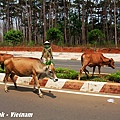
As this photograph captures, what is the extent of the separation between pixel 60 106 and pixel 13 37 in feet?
92.3

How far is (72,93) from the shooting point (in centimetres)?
588

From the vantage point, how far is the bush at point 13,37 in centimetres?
3119

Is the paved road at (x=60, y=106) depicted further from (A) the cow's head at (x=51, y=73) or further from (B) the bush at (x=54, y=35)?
(B) the bush at (x=54, y=35)

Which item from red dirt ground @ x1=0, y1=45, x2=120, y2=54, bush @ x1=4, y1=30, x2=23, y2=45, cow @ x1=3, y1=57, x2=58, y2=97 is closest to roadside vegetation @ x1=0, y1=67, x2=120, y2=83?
cow @ x1=3, y1=57, x2=58, y2=97

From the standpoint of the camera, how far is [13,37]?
31.8m

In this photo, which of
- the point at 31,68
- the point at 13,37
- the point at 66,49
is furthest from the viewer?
the point at 13,37

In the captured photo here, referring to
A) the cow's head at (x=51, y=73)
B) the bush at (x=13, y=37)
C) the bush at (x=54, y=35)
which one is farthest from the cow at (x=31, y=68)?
the bush at (x=13, y=37)

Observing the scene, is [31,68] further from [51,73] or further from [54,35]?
[54,35]

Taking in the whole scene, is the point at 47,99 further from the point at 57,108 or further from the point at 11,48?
the point at 11,48

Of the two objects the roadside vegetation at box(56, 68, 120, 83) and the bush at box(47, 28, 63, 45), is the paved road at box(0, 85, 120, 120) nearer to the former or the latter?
the roadside vegetation at box(56, 68, 120, 83)

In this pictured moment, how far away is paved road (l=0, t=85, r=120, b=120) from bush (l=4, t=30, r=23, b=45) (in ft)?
85.7

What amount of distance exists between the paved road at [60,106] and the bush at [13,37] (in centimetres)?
2612

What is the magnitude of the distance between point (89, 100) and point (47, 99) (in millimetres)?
1074

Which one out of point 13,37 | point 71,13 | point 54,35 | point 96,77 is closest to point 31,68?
point 96,77
